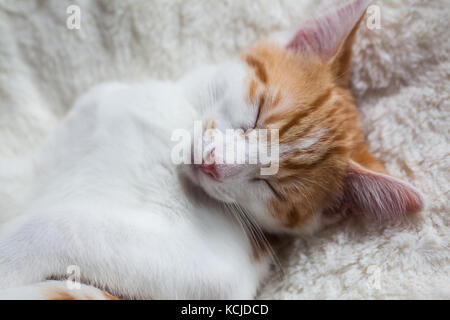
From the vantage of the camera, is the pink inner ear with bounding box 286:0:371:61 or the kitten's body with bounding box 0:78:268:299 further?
the pink inner ear with bounding box 286:0:371:61

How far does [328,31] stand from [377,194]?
400mm

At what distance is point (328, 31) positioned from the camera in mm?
953

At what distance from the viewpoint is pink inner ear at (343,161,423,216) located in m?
0.82

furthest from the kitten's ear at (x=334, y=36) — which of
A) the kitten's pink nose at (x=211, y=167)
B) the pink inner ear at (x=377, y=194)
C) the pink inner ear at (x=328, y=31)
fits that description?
the kitten's pink nose at (x=211, y=167)

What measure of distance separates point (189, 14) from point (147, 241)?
0.71m

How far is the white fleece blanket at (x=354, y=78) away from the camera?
819 millimetres

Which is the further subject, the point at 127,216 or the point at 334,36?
the point at 334,36

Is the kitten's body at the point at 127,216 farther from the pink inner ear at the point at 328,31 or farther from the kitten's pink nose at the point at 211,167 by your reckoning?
the pink inner ear at the point at 328,31

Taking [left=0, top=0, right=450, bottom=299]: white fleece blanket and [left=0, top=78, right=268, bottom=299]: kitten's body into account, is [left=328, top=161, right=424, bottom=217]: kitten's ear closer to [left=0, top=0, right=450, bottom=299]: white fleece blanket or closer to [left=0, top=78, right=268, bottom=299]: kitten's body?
[left=0, top=0, right=450, bottom=299]: white fleece blanket

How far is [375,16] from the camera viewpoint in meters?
1.00

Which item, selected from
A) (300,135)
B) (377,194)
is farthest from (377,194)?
(300,135)

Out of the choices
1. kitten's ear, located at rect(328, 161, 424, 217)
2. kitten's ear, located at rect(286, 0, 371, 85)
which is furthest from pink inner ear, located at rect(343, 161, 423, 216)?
kitten's ear, located at rect(286, 0, 371, 85)

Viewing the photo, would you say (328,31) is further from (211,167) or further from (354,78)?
(211,167)
